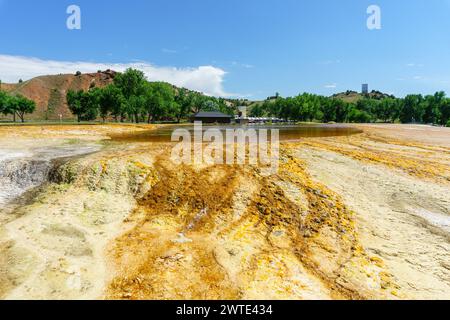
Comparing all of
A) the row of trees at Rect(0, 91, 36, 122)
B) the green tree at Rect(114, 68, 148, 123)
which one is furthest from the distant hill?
the green tree at Rect(114, 68, 148, 123)

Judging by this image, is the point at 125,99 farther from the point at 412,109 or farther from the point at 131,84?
the point at 412,109

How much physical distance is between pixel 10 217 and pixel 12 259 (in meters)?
3.64

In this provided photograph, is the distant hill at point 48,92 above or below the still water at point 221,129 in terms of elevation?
above

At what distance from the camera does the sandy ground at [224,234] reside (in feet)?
26.0

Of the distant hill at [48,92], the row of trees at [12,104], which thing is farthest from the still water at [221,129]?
the distant hill at [48,92]

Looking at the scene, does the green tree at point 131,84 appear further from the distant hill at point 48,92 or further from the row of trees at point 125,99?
the distant hill at point 48,92

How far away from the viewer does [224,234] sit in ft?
35.8

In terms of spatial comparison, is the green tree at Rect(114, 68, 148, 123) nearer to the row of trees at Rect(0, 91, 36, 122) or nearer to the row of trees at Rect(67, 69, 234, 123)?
the row of trees at Rect(67, 69, 234, 123)

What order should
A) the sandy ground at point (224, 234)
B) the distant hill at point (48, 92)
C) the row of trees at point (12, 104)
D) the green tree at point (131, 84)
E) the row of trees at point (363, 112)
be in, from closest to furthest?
the sandy ground at point (224, 234)
the row of trees at point (12, 104)
the green tree at point (131, 84)
the row of trees at point (363, 112)
the distant hill at point (48, 92)

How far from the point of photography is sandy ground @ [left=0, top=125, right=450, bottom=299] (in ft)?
26.0
